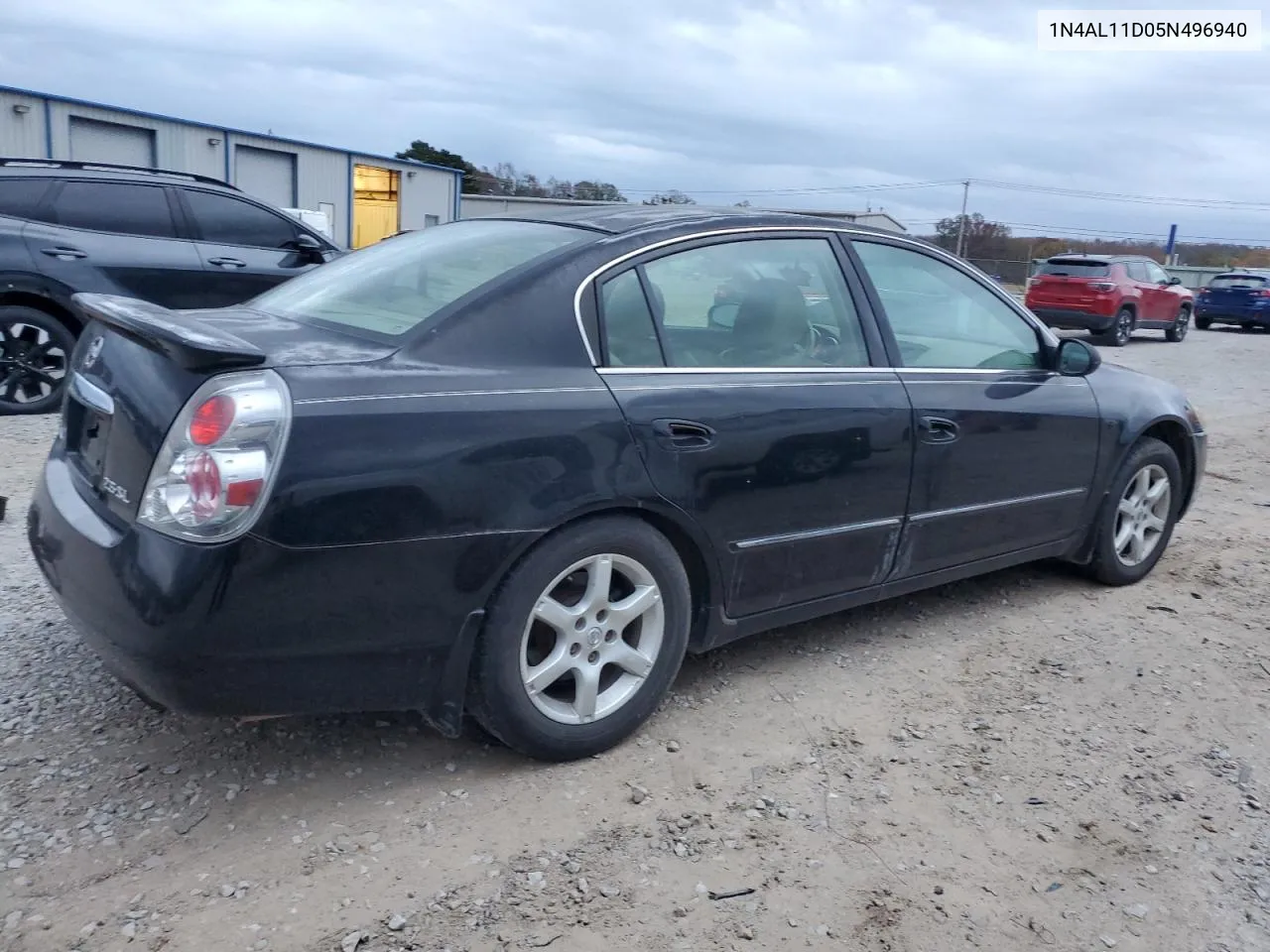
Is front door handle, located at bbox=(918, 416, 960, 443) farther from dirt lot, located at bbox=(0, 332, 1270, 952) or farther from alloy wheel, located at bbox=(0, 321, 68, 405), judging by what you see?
Answer: alloy wheel, located at bbox=(0, 321, 68, 405)

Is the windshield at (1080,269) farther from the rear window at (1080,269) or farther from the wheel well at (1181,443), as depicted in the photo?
the wheel well at (1181,443)

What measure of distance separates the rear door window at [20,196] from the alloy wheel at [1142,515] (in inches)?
260

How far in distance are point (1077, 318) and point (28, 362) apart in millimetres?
16854

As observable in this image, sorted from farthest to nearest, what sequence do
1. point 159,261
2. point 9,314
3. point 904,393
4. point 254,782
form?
point 159,261 < point 9,314 < point 904,393 < point 254,782

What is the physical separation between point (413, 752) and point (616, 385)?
1197mm

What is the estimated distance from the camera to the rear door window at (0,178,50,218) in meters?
6.95

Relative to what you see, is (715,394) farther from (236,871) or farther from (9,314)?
(9,314)

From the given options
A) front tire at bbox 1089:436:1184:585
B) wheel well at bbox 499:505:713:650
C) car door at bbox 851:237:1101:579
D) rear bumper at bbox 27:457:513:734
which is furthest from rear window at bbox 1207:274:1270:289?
rear bumper at bbox 27:457:513:734

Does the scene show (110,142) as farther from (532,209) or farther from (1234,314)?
(1234,314)

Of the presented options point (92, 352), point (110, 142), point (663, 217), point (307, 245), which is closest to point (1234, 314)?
point (307, 245)

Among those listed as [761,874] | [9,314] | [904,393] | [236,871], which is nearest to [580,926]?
[761,874]

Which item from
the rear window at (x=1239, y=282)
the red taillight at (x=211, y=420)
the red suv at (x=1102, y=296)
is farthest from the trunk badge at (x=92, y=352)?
the rear window at (x=1239, y=282)

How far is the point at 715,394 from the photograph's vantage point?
10.8 feet

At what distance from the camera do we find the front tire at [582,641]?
2879 mm
